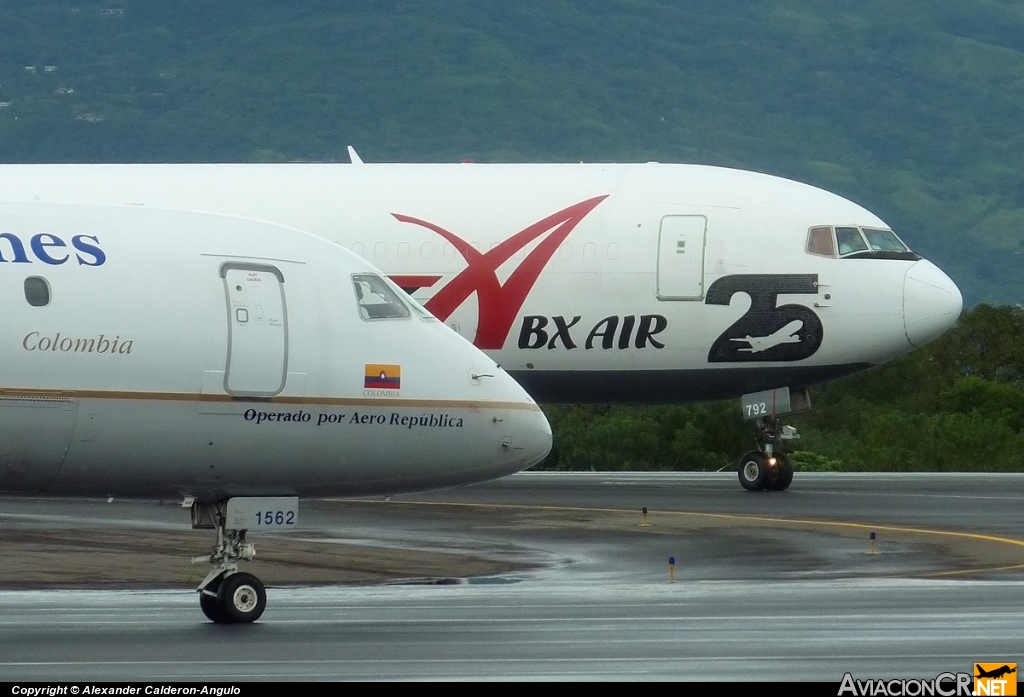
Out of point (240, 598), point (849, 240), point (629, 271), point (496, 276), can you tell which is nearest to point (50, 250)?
point (240, 598)

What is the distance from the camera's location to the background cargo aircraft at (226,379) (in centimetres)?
1476

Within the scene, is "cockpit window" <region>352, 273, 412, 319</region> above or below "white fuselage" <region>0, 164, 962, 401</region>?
below

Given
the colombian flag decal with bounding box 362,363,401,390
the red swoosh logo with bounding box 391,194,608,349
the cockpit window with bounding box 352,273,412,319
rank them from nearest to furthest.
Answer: the colombian flag decal with bounding box 362,363,401,390
the cockpit window with bounding box 352,273,412,319
the red swoosh logo with bounding box 391,194,608,349

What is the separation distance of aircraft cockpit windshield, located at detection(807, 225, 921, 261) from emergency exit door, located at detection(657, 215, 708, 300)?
164 centimetres

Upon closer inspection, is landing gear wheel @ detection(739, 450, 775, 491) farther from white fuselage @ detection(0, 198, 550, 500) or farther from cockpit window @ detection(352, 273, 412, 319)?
cockpit window @ detection(352, 273, 412, 319)

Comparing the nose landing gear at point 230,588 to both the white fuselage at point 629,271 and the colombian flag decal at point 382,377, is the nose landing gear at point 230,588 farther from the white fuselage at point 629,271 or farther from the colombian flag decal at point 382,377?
the white fuselage at point 629,271

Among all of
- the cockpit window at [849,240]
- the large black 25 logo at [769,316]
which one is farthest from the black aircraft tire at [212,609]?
the cockpit window at [849,240]

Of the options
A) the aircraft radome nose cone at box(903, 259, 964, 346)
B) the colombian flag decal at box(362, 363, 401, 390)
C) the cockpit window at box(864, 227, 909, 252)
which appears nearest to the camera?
the colombian flag decal at box(362, 363, 401, 390)

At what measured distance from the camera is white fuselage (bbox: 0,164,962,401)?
29.1 m

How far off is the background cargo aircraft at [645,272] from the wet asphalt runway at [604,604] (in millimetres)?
2448

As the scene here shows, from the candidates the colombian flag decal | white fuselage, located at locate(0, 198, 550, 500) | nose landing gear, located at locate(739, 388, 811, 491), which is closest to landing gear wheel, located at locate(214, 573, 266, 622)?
white fuselage, located at locate(0, 198, 550, 500)

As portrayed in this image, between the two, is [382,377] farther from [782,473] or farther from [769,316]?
[782,473]

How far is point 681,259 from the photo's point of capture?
29.1 m

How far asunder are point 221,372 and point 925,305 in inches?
641
